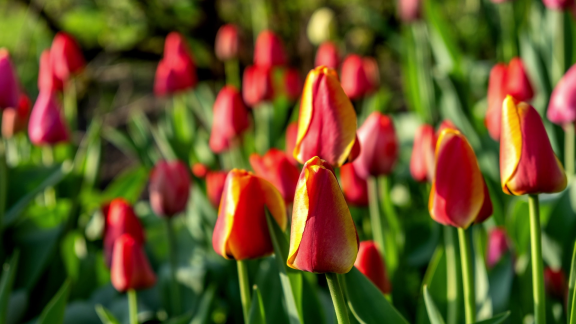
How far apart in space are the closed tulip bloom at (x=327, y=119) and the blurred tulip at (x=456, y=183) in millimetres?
121

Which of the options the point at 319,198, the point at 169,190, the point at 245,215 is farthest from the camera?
the point at 169,190

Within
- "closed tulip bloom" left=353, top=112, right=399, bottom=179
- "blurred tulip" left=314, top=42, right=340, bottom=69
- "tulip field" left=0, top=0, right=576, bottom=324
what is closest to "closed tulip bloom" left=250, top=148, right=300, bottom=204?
"tulip field" left=0, top=0, right=576, bottom=324

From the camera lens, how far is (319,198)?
60 centimetres

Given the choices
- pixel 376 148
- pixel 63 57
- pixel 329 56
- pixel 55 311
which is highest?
pixel 63 57

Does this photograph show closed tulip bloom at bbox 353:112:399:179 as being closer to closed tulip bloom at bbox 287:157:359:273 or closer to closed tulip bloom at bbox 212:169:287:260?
closed tulip bloom at bbox 212:169:287:260

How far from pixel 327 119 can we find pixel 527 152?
0.82 ft

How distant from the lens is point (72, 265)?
1.47 m

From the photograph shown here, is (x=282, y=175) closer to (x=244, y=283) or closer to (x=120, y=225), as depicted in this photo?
(x=244, y=283)

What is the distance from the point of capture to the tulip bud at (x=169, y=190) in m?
1.16

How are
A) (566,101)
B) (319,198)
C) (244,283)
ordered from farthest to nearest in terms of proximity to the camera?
1. (566,101)
2. (244,283)
3. (319,198)

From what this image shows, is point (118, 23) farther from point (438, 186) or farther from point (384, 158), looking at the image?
point (438, 186)

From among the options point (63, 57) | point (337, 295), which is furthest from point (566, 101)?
point (63, 57)

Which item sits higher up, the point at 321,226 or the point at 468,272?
the point at 321,226

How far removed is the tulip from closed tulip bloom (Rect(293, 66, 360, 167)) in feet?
0.56
